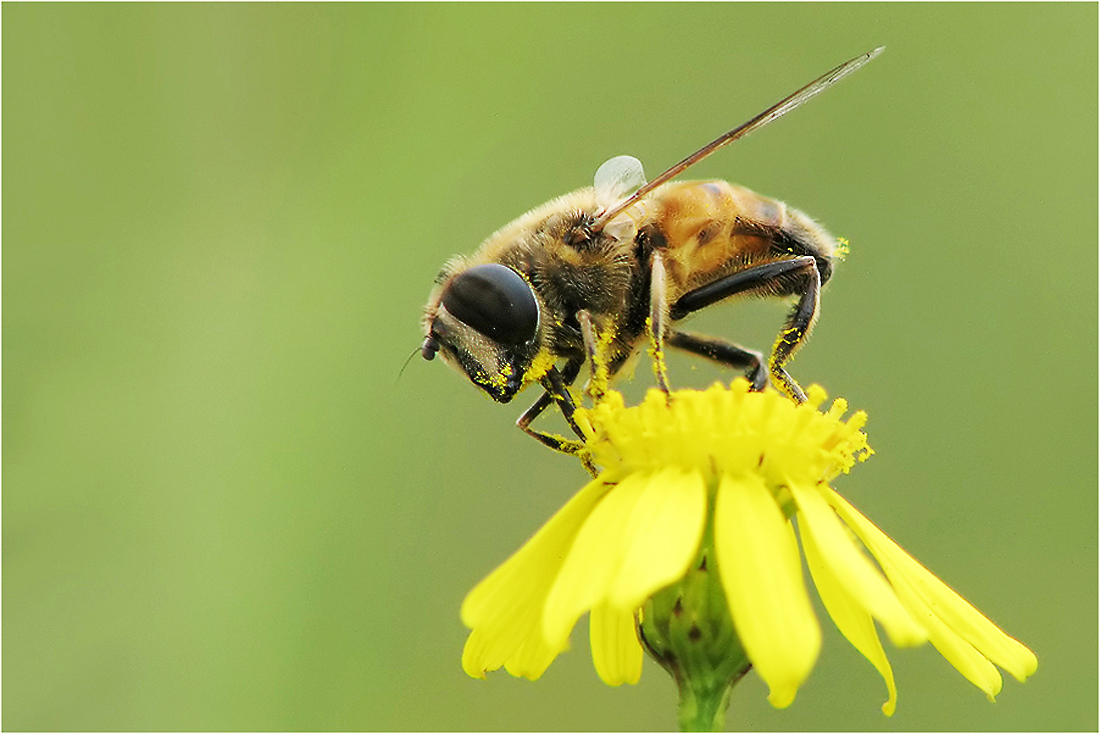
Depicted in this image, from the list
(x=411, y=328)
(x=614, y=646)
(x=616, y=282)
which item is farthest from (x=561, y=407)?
(x=411, y=328)

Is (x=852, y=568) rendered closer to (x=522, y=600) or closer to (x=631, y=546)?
(x=631, y=546)

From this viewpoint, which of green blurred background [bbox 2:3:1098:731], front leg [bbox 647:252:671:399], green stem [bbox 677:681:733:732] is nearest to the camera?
green stem [bbox 677:681:733:732]

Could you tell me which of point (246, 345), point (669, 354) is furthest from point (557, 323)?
point (246, 345)

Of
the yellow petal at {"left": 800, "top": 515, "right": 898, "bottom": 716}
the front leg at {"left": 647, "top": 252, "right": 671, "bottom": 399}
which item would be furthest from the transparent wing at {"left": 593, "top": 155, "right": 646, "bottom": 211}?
the yellow petal at {"left": 800, "top": 515, "right": 898, "bottom": 716}

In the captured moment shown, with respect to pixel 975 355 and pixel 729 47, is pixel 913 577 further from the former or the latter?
pixel 729 47

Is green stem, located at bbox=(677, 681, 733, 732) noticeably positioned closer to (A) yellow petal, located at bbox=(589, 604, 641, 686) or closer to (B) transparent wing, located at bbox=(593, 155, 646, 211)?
(A) yellow petal, located at bbox=(589, 604, 641, 686)
